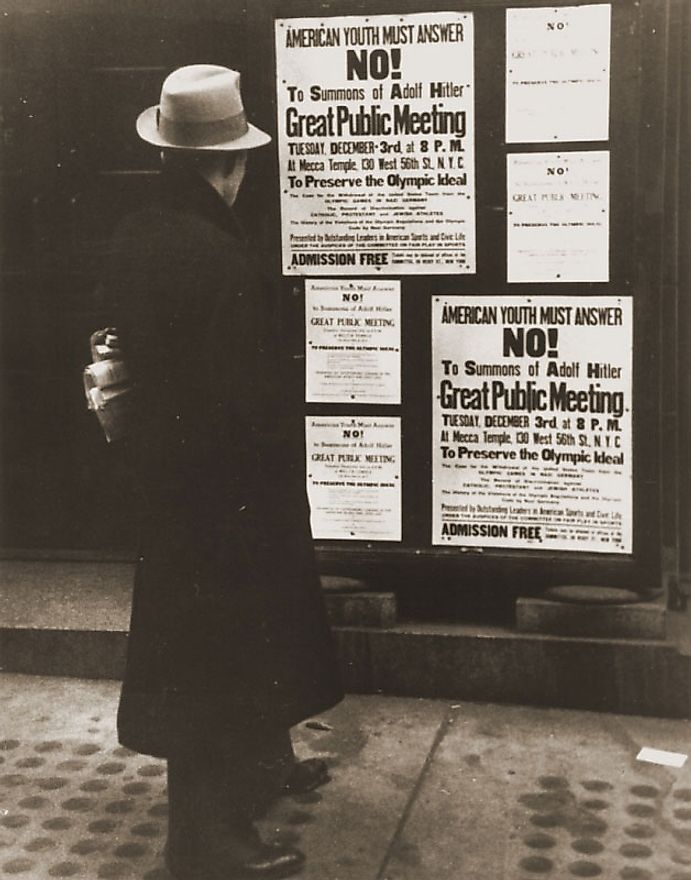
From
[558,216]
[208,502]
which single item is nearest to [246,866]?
[208,502]

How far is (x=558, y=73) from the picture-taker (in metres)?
4.61

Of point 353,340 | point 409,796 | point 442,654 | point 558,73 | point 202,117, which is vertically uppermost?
point 558,73

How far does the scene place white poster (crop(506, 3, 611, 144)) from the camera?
14.9ft

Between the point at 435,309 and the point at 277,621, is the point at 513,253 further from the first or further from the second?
the point at 277,621

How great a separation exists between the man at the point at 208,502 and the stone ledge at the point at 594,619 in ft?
4.39

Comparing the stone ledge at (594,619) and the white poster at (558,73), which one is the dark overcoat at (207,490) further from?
the white poster at (558,73)

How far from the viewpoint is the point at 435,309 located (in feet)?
15.9

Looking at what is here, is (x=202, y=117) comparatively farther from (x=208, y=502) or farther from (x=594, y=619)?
(x=594, y=619)

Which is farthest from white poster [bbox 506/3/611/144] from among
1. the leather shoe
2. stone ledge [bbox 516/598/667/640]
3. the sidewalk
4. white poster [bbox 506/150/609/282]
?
the leather shoe

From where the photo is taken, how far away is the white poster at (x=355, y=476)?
196 inches

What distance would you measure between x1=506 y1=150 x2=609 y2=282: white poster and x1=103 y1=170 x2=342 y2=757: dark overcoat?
136 centimetres

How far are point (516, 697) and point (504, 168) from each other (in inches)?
72.1

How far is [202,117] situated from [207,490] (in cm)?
97

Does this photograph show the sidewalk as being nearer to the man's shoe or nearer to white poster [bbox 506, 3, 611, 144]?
the man's shoe
